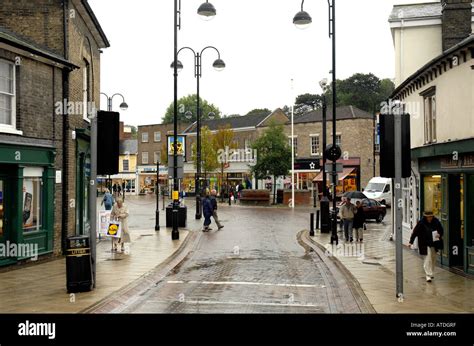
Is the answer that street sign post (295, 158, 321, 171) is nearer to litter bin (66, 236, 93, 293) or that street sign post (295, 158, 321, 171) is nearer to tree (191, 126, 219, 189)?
tree (191, 126, 219, 189)

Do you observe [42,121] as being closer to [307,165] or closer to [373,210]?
[373,210]

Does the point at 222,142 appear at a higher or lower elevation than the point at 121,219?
higher

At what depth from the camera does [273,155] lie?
44688 millimetres

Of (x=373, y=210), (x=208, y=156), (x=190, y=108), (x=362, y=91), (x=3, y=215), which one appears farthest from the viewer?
(x=190, y=108)

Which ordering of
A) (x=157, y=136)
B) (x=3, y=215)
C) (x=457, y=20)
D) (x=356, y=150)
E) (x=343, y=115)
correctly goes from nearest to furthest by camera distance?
(x=3, y=215) < (x=457, y=20) < (x=356, y=150) < (x=343, y=115) < (x=157, y=136)

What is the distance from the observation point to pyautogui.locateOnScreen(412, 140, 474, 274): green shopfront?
1305cm

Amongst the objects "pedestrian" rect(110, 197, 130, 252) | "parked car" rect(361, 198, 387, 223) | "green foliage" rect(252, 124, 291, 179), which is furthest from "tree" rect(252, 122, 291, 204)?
Result: "pedestrian" rect(110, 197, 130, 252)


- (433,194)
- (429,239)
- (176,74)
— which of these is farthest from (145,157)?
(429,239)

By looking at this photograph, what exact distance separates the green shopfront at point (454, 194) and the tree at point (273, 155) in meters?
28.4

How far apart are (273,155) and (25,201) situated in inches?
1245

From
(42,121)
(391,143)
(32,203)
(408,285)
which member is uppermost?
(42,121)

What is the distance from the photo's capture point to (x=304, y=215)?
3284 cm

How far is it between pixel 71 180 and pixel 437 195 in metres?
11.8

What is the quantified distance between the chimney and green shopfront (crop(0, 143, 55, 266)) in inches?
569
